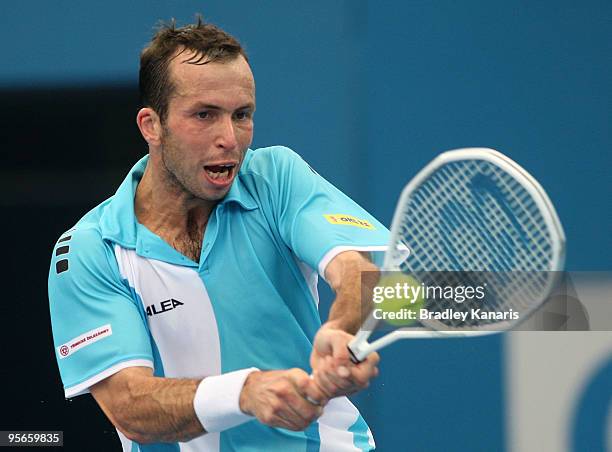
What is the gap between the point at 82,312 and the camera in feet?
8.08

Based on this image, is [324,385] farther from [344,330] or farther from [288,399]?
[344,330]

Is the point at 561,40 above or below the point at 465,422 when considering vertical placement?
above

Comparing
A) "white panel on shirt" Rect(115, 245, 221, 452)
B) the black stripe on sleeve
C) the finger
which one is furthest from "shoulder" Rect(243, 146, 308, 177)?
the finger

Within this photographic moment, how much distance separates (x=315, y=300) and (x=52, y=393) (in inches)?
56.0

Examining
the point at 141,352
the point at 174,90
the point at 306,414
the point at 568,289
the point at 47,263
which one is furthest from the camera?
the point at 47,263

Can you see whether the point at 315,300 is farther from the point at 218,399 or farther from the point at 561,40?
the point at 561,40

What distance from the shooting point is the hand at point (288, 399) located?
1.99m

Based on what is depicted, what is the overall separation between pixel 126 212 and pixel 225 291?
28 cm

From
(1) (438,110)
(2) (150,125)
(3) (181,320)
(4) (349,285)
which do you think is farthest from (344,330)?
(1) (438,110)

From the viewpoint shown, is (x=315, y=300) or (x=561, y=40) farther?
(x=561, y=40)

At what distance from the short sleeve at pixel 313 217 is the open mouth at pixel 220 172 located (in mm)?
96

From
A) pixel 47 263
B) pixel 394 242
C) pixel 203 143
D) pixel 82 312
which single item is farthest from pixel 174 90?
pixel 47 263

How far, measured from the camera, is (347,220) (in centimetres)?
243

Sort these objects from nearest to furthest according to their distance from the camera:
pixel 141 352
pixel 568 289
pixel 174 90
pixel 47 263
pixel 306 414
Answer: pixel 306 414, pixel 141 352, pixel 174 90, pixel 568 289, pixel 47 263
